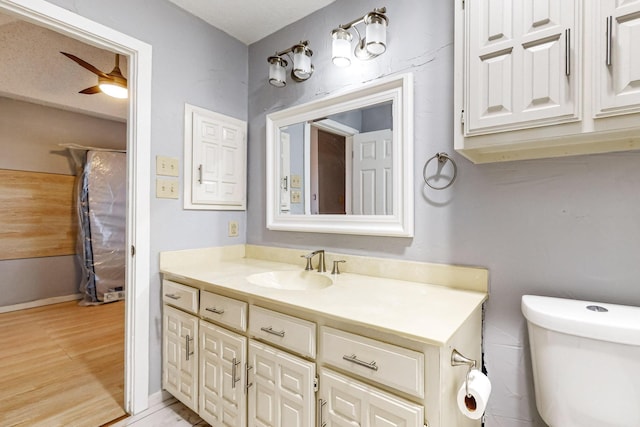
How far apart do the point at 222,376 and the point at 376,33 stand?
1731 millimetres

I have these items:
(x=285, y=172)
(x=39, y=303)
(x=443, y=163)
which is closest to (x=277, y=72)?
(x=285, y=172)

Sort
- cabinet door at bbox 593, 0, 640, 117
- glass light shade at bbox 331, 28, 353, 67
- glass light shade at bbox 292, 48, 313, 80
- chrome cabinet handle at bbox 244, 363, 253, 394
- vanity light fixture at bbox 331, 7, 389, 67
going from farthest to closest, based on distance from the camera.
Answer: glass light shade at bbox 292, 48, 313, 80 < glass light shade at bbox 331, 28, 353, 67 < vanity light fixture at bbox 331, 7, 389, 67 < chrome cabinet handle at bbox 244, 363, 253, 394 < cabinet door at bbox 593, 0, 640, 117

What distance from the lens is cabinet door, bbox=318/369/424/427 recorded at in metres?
0.85

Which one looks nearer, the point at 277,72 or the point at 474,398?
the point at 474,398

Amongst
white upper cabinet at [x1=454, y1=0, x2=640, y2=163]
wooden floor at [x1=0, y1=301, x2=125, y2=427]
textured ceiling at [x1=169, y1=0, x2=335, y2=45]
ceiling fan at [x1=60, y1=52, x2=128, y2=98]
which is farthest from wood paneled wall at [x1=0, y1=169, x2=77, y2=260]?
white upper cabinet at [x1=454, y1=0, x2=640, y2=163]

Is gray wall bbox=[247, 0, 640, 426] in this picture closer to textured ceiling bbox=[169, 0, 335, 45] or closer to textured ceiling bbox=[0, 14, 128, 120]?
textured ceiling bbox=[169, 0, 335, 45]

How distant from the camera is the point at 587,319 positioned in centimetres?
88

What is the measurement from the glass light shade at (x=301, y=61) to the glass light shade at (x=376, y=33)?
1.42 ft

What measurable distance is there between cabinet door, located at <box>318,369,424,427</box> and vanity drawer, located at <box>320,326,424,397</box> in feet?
0.13

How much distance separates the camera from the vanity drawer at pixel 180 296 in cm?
150

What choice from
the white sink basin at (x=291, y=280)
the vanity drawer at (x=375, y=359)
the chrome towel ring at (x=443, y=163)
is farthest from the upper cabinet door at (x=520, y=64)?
the white sink basin at (x=291, y=280)

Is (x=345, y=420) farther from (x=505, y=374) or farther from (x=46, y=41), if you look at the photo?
(x=46, y=41)

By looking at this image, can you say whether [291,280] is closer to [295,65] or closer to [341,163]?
[341,163]

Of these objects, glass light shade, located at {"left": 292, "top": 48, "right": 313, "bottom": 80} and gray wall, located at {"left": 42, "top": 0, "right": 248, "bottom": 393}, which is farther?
glass light shade, located at {"left": 292, "top": 48, "right": 313, "bottom": 80}
